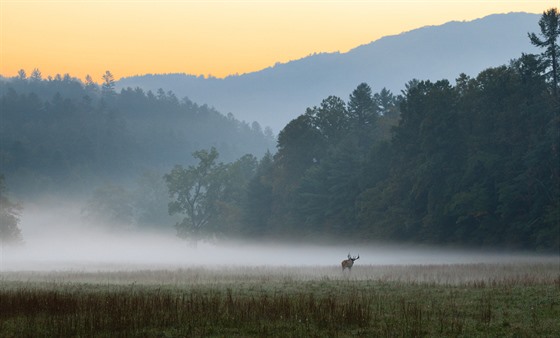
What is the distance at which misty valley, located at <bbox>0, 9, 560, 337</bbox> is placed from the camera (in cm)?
2120

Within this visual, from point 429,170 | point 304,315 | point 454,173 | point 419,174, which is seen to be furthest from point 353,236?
point 304,315

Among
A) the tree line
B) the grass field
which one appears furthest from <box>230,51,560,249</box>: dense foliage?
the grass field

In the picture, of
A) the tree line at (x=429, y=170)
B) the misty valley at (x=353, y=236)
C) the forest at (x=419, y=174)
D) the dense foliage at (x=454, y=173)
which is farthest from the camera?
the forest at (x=419, y=174)

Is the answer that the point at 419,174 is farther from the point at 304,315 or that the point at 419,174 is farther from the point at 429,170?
the point at 304,315

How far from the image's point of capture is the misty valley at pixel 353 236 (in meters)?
21.2

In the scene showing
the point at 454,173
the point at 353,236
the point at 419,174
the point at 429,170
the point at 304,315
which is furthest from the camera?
the point at 353,236

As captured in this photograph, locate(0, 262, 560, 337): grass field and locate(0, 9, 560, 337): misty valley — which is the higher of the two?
locate(0, 9, 560, 337): misty valley

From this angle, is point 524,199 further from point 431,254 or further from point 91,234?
point 91,234

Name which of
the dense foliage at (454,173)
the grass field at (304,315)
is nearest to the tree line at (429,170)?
the dense foliage at (454,173)

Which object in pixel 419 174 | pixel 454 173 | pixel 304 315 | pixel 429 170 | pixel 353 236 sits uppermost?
pixel 429 170

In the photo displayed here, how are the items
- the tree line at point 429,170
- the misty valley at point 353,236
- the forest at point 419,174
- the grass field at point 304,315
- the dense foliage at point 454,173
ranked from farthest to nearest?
the forest at point 419,174, the tree line at point 429,170, the dense foliage at point 454,173, the misty valley at point 353,236, the grass field at point 304,315

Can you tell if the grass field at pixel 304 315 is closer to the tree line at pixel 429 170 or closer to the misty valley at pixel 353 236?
the misty valley at pixel 353 236

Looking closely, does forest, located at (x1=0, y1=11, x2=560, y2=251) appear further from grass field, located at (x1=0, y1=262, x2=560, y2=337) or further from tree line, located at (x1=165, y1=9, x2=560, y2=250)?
grass field, located at (x1=0, y1=262, x2=560, y2=337)

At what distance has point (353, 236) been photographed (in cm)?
9462
